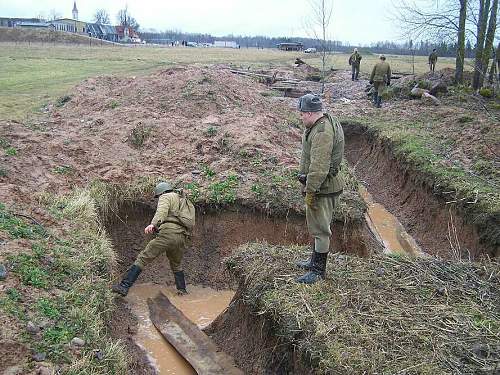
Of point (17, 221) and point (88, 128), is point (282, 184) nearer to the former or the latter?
point (17, 221)

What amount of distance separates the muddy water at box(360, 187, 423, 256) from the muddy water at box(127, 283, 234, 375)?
401cm

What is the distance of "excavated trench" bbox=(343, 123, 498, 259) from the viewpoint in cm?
1023

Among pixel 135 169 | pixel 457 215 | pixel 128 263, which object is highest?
pixel 135 169

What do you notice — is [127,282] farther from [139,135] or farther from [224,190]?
[139,135]

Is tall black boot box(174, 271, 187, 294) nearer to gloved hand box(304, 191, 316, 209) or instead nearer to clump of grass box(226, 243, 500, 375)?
clump of grass box(226, 243, 500, 375)

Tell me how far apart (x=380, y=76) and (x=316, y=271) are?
15.8m

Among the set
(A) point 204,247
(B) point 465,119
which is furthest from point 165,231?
(B) point 465,119

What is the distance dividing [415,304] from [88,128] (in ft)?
34.5

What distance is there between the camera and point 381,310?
230 inches

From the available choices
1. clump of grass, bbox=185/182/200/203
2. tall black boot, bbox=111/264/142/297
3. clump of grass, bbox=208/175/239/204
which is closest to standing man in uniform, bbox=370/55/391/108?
clump of grass, bbox=208/175/239/204

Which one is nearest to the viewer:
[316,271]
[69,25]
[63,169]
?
[316,271]

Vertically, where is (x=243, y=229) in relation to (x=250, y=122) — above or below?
below

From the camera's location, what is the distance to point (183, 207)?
8.84 meters

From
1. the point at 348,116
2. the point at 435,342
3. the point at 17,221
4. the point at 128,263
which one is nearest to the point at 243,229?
the point at 128,263
